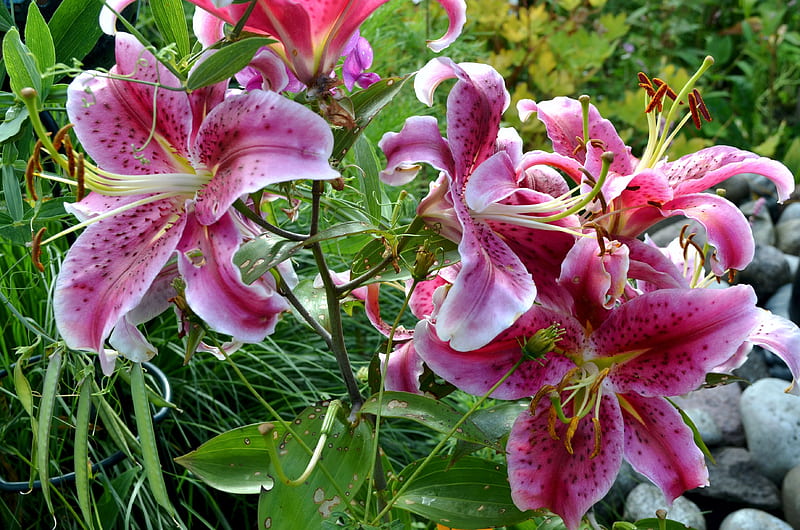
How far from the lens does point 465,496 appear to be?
66 cm

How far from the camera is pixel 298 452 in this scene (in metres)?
0.59

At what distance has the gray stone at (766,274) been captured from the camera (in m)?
2.35

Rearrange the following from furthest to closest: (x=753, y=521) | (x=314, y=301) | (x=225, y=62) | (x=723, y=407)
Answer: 1. (x=723, y=407)
2. (x=753, y=521)
3. (x=314, y=301)
4. (x=225, y=62)

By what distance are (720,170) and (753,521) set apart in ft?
3.97

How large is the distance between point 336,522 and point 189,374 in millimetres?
940

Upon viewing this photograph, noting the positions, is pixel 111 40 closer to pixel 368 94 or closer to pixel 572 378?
pixel 368 94

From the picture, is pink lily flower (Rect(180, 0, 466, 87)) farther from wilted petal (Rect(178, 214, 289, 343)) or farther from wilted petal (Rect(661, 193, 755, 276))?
wilted petal (Rect(661, 193, 755, 276))

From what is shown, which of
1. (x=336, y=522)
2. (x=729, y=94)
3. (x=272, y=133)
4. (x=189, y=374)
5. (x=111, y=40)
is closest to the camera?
(x=272, y=133)

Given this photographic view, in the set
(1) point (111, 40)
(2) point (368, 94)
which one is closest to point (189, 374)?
(1) point (111, 40)

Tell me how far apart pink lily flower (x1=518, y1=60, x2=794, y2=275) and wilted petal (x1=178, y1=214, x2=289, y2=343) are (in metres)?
0.23

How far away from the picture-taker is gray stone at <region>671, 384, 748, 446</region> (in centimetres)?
187

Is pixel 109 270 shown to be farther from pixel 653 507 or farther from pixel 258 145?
pixel 653 507

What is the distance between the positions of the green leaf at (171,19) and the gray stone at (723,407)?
156cm

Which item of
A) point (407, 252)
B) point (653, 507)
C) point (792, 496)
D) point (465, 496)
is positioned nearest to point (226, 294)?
point (407, 252)
